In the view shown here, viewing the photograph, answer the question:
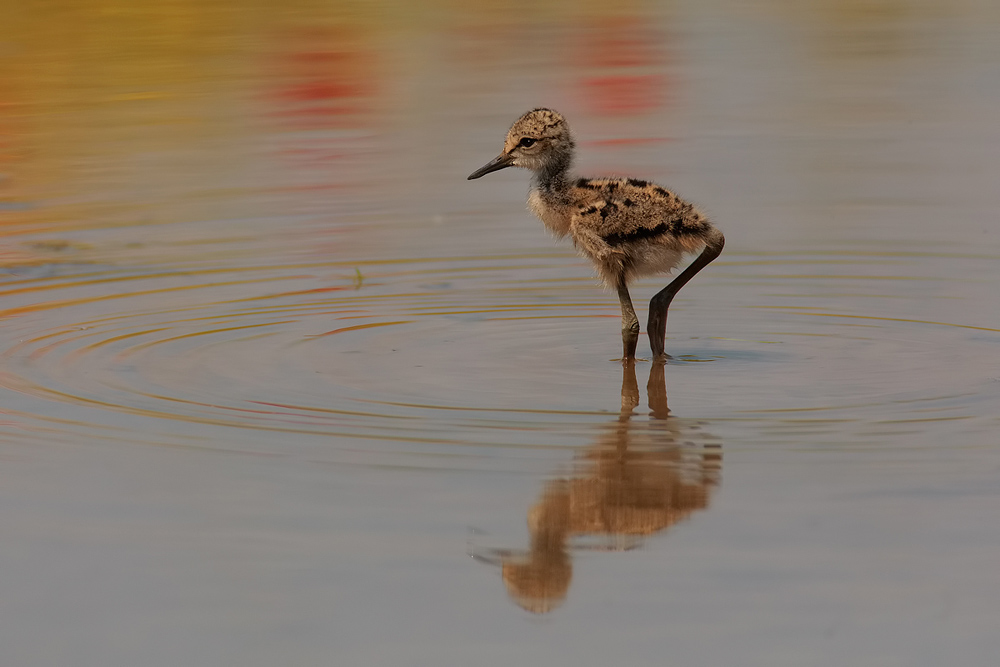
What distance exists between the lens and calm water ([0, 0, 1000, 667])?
439cm

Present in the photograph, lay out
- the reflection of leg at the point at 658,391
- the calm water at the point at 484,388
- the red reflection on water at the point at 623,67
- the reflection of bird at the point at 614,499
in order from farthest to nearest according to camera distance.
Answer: the red reflection on water at the point at 623,67, the reflection of leg at the point at 658,391, the reflection of bird at the point at 614,499, the calm water at the point at 484,388

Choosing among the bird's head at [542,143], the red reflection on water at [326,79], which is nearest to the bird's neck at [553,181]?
the bird's head at [542,143]

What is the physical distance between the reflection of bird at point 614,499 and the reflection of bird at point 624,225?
1.18m

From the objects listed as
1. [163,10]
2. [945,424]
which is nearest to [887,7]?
[163,10]

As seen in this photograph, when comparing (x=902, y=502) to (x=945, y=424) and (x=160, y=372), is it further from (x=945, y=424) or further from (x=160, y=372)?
(x=160, y=372)

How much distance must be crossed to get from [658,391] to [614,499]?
148cm

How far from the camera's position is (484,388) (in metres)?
6.58

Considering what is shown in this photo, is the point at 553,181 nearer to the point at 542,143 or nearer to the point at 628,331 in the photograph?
the point at 542,143

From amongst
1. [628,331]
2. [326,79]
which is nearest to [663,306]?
[628,331]

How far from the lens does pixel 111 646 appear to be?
4242mm

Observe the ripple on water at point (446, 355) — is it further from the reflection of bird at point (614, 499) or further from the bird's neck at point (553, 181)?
the bird's neck at point (553, 181)

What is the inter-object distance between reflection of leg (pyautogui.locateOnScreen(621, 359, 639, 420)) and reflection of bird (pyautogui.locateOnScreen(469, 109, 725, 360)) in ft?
0.46

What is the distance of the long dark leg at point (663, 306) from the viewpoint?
24.2ft

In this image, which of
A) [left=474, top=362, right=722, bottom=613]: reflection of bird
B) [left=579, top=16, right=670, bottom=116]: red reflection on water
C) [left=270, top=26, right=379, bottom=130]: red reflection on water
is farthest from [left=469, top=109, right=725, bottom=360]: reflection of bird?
[left=579, top=16, right=670, bottom=116]: red reflection on water
